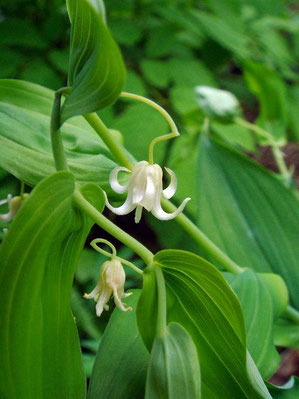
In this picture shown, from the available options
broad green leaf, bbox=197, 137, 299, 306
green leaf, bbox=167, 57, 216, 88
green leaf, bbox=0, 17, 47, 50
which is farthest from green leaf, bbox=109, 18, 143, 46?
broad green leaf, bbox=197, 137, 299, 306

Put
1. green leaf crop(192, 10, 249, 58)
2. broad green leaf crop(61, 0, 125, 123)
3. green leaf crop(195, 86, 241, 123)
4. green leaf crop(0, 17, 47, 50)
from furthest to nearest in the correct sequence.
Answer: green leaf crop(192, 10, 249, 58) < green leaf crop(0, 17, 47, 50) < green leaf crop(195, 86, 241, 123) < broad green leaf crop(61, 0, 125, 123)

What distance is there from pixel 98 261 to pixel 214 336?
2.55 ft

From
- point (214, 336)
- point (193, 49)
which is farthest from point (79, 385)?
point (193, 49)

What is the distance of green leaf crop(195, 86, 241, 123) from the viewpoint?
1.30 metres

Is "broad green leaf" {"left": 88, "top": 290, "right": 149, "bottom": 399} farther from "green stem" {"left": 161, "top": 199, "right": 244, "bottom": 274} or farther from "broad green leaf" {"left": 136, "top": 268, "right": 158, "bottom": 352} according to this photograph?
"green stem" {"left": 161, "top": 199, "right": 244, "bottom": 274}

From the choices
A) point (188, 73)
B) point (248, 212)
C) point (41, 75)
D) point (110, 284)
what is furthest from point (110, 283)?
point (188, 73)

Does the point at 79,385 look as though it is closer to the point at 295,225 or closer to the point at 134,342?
the point at 134,342

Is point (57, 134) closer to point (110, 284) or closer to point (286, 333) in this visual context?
point (110, 284)

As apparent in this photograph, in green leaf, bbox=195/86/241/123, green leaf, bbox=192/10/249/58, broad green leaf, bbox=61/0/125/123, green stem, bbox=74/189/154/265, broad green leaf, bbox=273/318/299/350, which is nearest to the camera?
broad green leaf, bbox=61/0/125/123

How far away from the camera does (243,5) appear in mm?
2041

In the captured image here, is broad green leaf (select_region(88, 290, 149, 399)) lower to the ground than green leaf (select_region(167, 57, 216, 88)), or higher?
higher

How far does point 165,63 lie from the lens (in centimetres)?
159

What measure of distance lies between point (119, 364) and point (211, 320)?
0.14 metres

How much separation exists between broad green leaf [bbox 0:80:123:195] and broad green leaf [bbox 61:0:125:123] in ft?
0.42
